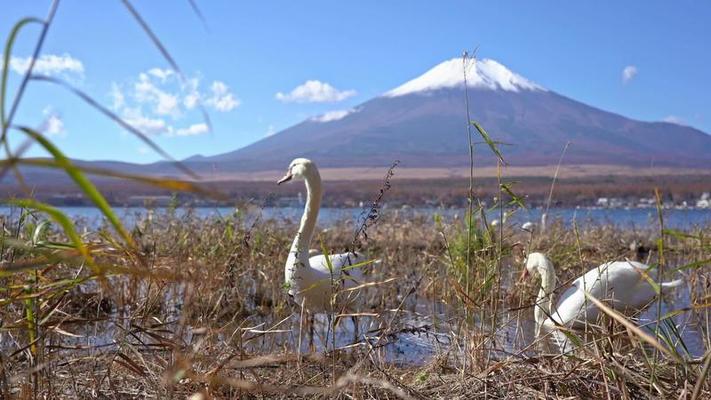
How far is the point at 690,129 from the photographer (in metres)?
188

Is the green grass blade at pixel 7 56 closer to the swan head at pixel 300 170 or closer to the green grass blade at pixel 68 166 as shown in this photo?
the green grass blade at pixel 68 166

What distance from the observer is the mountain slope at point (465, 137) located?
5034 inches

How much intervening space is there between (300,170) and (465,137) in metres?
121

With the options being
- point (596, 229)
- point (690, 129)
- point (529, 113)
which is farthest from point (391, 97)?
point (596, 229)

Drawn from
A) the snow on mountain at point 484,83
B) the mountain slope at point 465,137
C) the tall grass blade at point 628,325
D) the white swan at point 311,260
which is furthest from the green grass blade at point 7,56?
the snow on mountain at point 484,83

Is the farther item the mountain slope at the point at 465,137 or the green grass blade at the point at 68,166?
the mountain slope at the point at 465,137

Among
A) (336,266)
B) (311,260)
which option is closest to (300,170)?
(311,260)

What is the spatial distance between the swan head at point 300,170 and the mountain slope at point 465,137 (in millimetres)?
110394

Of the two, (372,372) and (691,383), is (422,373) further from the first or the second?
(691,383)

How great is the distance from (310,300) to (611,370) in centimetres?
297

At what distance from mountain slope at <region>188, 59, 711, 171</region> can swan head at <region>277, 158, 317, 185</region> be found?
362 ft

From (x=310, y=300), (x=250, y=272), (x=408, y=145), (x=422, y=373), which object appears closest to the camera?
(x=422, y=373)

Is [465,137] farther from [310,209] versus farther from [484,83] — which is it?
[310,209]

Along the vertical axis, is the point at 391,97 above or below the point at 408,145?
above
